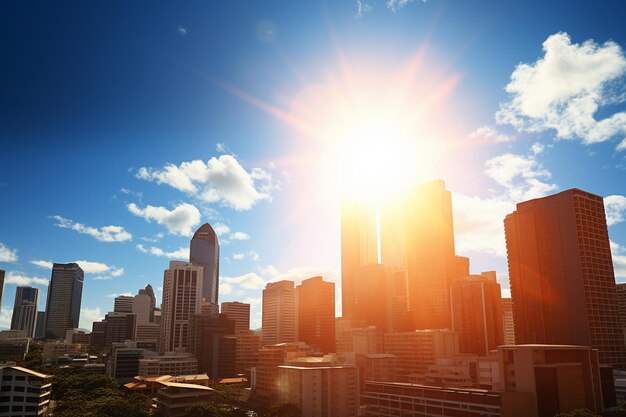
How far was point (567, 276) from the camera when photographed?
546 ft

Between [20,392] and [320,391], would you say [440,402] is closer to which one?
[320,391]

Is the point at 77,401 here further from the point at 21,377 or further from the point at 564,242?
the point at 564,242

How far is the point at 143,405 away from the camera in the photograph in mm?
108250

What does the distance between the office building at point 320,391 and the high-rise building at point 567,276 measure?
83.2 m

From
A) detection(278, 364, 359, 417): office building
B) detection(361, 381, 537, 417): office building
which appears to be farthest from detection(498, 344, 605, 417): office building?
detection(278, 364, 359, 417): office building

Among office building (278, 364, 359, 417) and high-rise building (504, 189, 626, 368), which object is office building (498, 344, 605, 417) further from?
high-rise building (504, 189, 626, 368)

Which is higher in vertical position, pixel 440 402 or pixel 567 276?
pixel 567 276

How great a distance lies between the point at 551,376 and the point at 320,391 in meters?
56.1

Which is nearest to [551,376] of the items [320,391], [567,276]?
[320,391]

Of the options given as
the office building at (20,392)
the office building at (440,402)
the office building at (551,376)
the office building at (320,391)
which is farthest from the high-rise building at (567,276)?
the office building at (20,392)

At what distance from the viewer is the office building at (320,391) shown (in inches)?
4690

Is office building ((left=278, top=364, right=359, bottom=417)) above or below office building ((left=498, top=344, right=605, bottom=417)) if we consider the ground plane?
below

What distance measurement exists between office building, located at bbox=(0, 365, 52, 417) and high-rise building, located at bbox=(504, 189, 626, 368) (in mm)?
156181

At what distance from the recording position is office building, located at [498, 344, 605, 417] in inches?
3521
